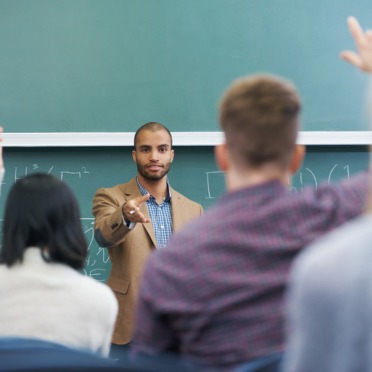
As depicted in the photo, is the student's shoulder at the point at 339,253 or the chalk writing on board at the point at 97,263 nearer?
the student's shoulder at the point at 339,253

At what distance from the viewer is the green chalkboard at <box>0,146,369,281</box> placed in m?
4.46

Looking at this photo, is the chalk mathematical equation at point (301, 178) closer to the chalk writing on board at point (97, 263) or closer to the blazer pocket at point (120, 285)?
the chalk writing on board at point (97, 263)

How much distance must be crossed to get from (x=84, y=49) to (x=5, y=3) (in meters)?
0.53

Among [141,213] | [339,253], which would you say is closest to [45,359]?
[339,253]

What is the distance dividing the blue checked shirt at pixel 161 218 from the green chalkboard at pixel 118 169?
1.63ft

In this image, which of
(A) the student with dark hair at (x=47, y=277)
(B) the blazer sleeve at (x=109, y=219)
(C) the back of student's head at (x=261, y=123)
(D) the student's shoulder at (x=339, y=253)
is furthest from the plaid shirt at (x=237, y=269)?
(B) the blazer sleeve at (x=109, y=219)

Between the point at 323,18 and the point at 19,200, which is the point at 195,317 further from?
the point at 323,18

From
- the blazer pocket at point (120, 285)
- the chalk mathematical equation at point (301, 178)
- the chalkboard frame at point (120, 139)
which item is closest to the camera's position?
the blazer pocket at point (120, 285)

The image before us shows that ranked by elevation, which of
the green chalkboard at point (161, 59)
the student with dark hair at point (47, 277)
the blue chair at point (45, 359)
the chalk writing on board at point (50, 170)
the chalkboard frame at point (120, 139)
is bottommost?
the blue chair at point (45, 359)

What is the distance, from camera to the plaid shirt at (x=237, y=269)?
1.39 meters

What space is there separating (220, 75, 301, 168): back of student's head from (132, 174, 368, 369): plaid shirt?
2.6 inches

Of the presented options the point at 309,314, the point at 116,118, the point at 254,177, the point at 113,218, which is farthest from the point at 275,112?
the point at 116,118

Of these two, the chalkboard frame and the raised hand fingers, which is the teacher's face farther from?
the raised hand fingers

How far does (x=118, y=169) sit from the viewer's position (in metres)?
4.49
